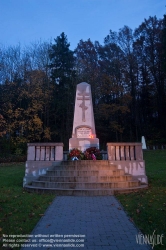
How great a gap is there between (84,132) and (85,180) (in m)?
5.27

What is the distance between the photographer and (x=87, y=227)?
15.4 ft

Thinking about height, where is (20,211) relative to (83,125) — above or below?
below

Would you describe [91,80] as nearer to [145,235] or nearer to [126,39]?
[126,39]

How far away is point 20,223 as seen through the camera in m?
4.92

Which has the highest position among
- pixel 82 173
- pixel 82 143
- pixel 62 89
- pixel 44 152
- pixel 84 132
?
pixel 62 89

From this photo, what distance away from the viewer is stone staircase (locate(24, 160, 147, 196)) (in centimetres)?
837

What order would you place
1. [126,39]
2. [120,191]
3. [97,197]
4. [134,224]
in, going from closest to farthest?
[134,224] → [97,197] → [120,191] → [126,39]

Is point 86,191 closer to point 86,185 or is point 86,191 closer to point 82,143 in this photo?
point 86,185

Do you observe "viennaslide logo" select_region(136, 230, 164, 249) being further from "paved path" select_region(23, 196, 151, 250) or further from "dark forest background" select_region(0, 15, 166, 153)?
"dark forest background" select_region(0, 15, 166, 153)

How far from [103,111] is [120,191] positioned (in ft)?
67.1

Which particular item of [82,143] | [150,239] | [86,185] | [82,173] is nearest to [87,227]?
[150,239]

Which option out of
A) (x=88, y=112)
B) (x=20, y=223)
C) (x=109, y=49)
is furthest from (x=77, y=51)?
(x=20, y=223)

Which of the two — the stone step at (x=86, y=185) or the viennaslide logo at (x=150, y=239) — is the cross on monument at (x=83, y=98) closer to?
the stone step at (x=86, y=185)

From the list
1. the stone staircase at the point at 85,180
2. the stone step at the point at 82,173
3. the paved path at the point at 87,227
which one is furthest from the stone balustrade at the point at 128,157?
the paved path at the point at 87,227
